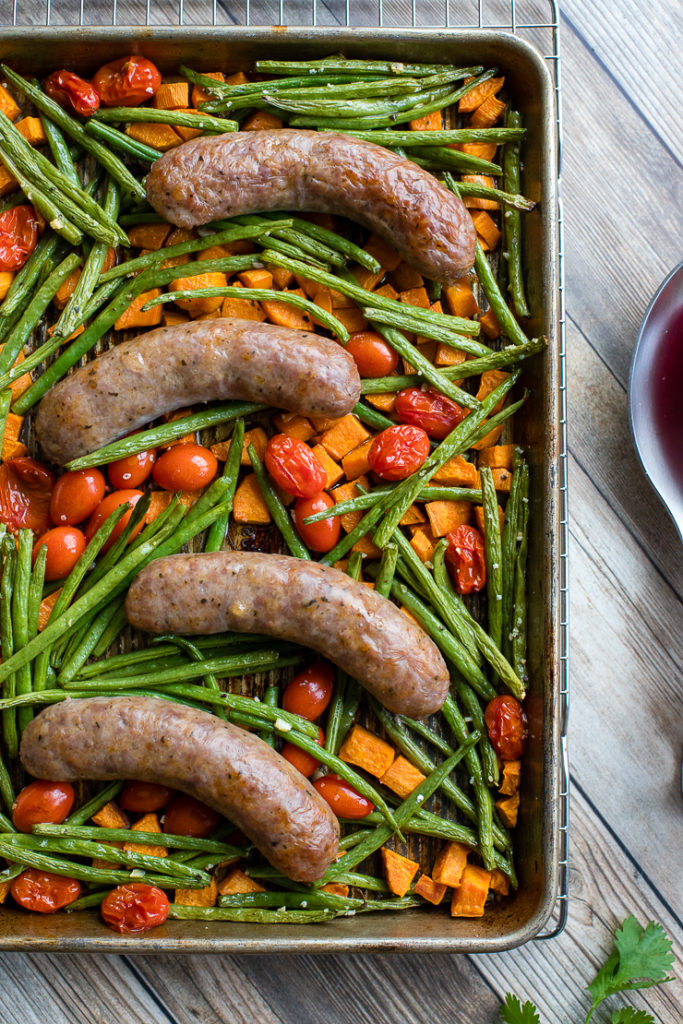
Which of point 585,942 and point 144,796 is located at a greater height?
point 144,796

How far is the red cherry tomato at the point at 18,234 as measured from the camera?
125 inches

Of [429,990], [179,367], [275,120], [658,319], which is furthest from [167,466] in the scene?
[429,990]

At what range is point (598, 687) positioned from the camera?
3.41m

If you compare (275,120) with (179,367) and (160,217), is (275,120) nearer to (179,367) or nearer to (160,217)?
(160,217)

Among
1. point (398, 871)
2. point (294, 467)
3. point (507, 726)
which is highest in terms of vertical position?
point (294, 467)

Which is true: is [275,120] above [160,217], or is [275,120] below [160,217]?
above

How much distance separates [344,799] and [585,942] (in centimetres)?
124

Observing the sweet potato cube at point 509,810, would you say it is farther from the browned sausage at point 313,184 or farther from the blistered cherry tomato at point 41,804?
the browned sausage at point 313,184

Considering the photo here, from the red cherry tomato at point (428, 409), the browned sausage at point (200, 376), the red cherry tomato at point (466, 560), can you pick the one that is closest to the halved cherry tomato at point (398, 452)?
the red cherry tomato at point (428, 409)

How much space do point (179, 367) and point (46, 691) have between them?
4.26ft

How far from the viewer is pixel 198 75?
318cm

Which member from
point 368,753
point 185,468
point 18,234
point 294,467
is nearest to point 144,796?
point 368,753

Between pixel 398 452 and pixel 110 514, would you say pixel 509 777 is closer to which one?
pixel 398 452

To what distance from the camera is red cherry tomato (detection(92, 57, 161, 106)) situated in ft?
10.3
